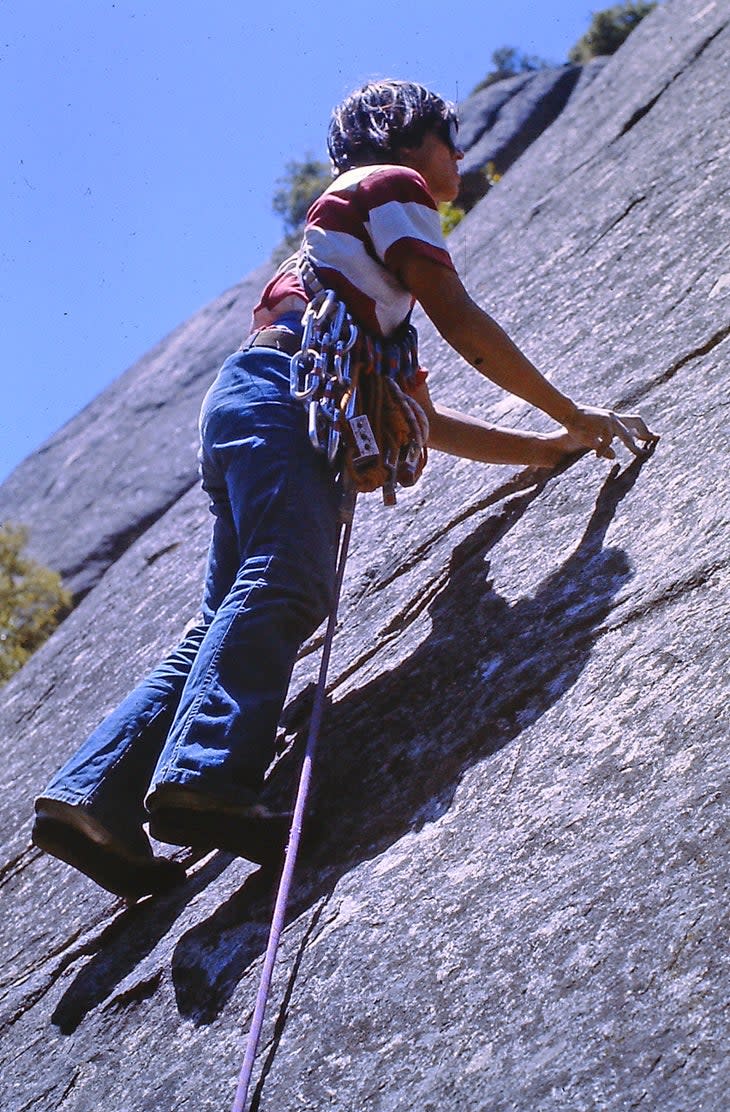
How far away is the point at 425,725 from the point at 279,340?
0.88m

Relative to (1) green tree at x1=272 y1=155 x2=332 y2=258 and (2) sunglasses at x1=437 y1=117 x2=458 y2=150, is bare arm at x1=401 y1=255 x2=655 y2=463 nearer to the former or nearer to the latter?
(2) sunglasses at x1=437 y1=117 x2=458 y2=150

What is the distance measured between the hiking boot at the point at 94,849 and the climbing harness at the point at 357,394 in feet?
2.86

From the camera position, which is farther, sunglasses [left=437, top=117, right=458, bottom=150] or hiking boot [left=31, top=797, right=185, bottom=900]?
sunglasses [left=437, top=117, right=458, bottom=150]

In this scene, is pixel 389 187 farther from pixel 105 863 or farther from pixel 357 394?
pixel 105 863

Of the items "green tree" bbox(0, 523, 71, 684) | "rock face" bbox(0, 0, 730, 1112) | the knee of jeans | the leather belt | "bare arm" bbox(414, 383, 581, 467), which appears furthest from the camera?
"green tree" bbox(0, 523, 71, 684)

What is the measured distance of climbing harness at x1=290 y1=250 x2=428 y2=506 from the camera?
244 cm

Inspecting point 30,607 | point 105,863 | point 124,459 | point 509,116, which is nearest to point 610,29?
point 509,116

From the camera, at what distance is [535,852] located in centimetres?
196

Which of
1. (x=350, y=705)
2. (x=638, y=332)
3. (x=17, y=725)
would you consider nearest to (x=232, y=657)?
(x=350, y=705)

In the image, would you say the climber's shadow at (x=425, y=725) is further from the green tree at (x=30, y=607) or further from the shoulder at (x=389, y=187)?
the green tree at (x=30, y=607)

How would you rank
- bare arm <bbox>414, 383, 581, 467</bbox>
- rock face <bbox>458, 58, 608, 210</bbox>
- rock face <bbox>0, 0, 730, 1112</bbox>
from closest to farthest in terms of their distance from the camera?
rock face <bbox>0, 0, 730, 1112</bbox>, bare arm <bbox>414, 383, 581, 467</bbox>, rock face <bbox>458, 58, 608, 210</bbox>

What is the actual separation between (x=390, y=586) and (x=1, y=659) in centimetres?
566

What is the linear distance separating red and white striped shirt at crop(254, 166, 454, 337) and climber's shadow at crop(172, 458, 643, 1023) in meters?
0.67

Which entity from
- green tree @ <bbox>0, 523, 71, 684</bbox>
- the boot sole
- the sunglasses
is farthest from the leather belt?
green tree @ <bbox>0, 523, 71, 684</bbox>
